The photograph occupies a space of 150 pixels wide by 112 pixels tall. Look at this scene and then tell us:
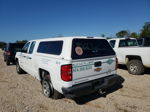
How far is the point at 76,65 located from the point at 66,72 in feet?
1.01

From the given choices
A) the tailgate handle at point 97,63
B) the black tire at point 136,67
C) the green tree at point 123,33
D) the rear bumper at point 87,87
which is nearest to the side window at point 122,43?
Answer: the black tire at point 136,67

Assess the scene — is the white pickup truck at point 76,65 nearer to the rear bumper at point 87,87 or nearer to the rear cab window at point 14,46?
the rear bumper at point 87,87

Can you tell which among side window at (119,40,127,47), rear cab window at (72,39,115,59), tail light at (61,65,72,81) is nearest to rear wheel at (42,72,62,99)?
tail light at (61,65,72,81)

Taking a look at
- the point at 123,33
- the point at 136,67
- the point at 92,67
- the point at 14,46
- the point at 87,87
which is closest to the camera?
the point at 87,87

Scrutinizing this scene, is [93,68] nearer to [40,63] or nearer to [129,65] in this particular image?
[40,63]

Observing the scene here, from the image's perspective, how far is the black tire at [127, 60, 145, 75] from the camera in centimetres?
628

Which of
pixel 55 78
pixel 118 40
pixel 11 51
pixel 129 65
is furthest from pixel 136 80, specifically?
→ pixel 11 51

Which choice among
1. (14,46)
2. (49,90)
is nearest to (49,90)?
(49,90)

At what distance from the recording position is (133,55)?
6.48m

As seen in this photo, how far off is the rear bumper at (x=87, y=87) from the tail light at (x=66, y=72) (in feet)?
0.86

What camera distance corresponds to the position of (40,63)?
4.18 m

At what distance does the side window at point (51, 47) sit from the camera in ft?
11.4

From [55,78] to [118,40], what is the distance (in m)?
5.50

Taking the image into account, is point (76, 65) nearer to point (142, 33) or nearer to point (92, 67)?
point (92, 67)
